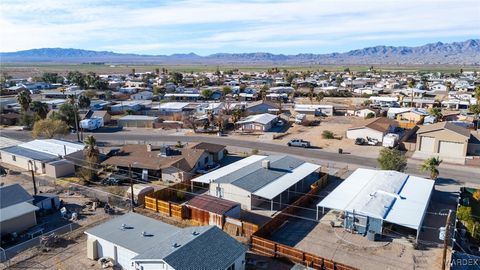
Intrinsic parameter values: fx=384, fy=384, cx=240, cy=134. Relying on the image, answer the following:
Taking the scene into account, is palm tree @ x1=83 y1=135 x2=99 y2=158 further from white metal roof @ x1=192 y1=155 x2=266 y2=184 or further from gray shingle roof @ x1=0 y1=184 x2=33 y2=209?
white metal roof @ x1=192 y1=155 x2=266 y2=184

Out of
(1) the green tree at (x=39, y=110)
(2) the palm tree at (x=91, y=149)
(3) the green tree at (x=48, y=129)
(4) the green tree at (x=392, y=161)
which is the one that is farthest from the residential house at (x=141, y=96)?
(4) the green tree at (x=392, y=161)

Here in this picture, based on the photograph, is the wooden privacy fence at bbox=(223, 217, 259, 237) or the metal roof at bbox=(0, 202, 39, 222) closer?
the wooden privacy fence at bbox=(223, 217, 259, 237)

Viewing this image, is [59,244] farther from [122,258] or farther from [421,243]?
[421,243]

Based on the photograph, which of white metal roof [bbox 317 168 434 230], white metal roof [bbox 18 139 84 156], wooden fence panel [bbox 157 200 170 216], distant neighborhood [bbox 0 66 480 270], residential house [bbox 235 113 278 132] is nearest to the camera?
distant neighborhood [bbox 0 66 480 270]

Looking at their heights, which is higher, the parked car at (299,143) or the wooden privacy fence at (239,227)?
the parked car at (299,143)

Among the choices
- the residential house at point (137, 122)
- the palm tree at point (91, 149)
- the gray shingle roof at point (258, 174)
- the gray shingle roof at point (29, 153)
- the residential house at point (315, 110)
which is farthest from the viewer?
the residential house at point (315, 110)

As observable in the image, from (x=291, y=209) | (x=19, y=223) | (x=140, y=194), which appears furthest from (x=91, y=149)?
(x=291, y=209)

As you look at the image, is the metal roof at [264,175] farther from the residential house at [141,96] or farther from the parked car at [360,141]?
the residential house at [141,96]

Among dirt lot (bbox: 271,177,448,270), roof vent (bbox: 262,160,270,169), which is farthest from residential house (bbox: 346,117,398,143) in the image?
dirt lot (bbox: 271,177,448,270)
